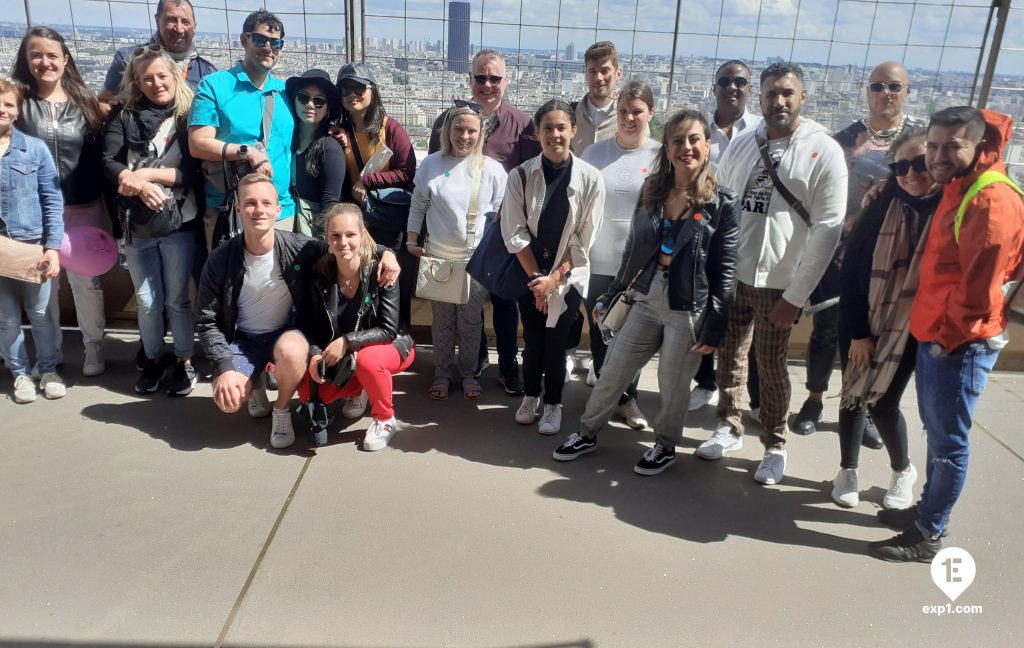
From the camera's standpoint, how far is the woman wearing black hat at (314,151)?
12.6 ft

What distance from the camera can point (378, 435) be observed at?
3.58 metres

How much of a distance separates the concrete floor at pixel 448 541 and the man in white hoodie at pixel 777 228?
0.43 m

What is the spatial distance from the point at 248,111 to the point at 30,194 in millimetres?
1157

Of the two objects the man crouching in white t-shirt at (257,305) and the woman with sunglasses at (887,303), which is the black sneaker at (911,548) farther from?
the man crouching in white t-shirt at (257,305)

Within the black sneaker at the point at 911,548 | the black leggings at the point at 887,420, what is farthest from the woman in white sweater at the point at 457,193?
the black sneaker at the point at 911,548

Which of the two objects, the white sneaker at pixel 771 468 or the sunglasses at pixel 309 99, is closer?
the white sneaker at pixel 771 468

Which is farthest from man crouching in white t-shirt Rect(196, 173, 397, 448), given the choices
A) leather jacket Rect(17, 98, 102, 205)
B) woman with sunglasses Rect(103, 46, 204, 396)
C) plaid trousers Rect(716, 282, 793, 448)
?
plaid trousers Rect(716, 282, 793, 448)

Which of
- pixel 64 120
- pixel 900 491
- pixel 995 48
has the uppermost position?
pixel 995 48

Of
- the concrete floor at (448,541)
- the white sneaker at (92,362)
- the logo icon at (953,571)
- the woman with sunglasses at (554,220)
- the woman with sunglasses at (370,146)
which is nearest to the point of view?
the concrete floor at (448,541)

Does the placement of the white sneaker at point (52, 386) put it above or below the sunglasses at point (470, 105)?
below

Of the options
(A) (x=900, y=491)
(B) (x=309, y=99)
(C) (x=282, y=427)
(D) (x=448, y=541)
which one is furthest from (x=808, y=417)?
(B) (x=309, y=99)

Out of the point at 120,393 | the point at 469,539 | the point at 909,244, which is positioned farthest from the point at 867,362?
the point at 120,393

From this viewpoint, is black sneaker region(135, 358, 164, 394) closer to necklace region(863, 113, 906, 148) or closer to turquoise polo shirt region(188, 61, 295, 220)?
turquoise polo shirt region(188, 61, 295, 220)
